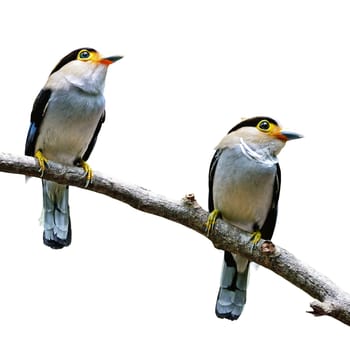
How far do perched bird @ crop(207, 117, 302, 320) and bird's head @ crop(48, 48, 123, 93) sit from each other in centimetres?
92

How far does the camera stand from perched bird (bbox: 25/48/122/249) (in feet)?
15.3

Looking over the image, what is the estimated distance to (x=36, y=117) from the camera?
4.77 meters

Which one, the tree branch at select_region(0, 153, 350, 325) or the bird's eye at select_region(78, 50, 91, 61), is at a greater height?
the bird's eye at select_region(78, 50, 91, 61)

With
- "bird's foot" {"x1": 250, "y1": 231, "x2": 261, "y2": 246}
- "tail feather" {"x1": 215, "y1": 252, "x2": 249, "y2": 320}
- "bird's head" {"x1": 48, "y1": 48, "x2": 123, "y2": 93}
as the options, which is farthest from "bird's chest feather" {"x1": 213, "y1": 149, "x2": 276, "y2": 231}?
"bird's head" {"x1": 48, "y1": 48, "x2": 123, "y2": 93}

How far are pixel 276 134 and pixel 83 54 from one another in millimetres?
1404

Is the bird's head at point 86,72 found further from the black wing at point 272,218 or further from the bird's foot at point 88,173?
the black wing at point 272,218

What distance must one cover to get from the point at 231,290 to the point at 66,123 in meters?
1.60

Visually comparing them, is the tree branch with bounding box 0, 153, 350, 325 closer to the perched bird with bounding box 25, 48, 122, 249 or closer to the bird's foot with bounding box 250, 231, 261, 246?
the bird's foot with bounding box 250, 231, 261, 246

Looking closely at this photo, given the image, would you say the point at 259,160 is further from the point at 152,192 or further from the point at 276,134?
the point at 152,192

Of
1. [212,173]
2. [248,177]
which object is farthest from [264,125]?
[212,173]

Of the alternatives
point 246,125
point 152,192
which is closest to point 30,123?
point 152,192

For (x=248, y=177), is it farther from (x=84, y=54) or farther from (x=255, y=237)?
(x=84, y=54)

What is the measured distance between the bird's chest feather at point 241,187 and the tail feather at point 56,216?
1070 millimetres

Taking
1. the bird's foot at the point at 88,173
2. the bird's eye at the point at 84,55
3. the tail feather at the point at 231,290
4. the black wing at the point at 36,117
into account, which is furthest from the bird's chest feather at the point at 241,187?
the black wing at the point at 36,117
